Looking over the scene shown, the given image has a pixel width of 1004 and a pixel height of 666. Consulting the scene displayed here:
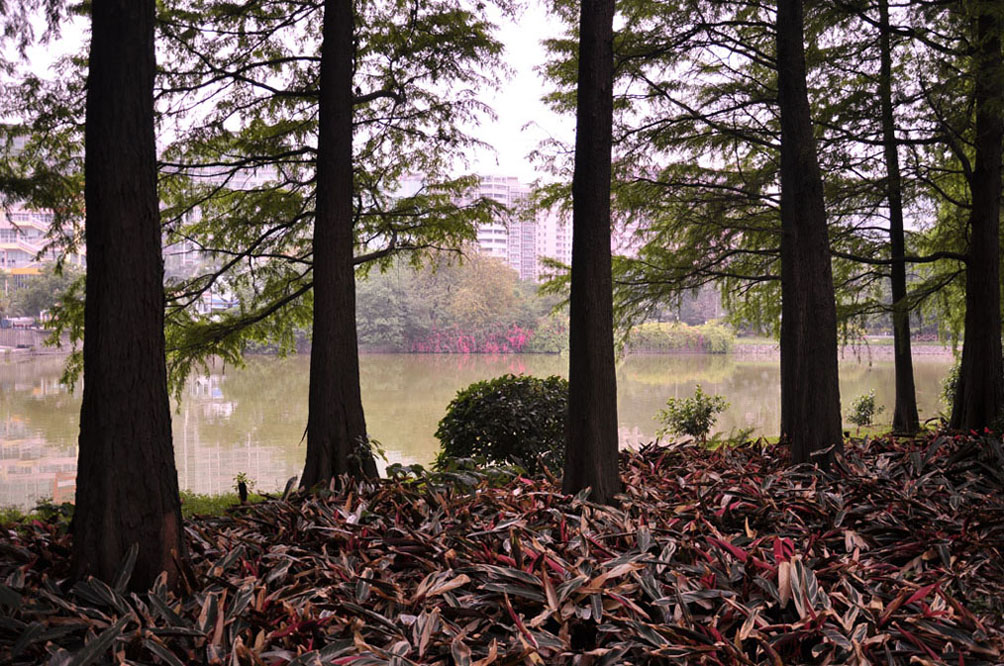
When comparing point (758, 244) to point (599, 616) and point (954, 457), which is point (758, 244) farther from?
point (599, 616)

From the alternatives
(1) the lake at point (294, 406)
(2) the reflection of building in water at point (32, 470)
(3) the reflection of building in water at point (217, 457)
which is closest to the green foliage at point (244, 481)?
(1) the lake at point (294, 406)

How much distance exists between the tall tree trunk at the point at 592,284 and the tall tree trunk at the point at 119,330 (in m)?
2.50

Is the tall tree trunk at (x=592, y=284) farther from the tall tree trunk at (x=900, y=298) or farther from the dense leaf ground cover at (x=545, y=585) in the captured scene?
the tall tree trunk at (x=900, y=298)

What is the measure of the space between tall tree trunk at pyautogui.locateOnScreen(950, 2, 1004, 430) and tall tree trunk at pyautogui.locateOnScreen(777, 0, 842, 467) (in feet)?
6.91

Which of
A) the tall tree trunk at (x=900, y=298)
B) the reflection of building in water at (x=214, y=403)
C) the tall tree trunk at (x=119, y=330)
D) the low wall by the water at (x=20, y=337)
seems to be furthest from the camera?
the low wall by the water at (x=20, y=337)

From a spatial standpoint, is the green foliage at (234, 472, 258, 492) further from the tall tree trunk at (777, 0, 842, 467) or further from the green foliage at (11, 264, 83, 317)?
the green foliage at (11, 264, 83, 317)

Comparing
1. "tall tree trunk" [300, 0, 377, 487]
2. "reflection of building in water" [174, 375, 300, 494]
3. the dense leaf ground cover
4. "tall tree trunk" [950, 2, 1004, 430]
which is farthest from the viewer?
"reflection of building in water" [174, 375, 300, 494]

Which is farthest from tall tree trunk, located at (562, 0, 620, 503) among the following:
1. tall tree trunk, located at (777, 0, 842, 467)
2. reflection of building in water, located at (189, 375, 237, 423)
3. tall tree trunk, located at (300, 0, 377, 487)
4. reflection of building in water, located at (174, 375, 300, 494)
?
reflection of building in water, located at (189, 375, 237, 423)

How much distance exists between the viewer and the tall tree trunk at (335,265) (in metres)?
5.57

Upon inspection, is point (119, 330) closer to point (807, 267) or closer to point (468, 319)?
point (807, 267)

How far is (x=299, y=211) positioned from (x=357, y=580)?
5369 millimetres

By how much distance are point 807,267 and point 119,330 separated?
5.16 metres

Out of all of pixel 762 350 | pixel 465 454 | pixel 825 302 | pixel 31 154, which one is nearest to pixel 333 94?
pixel 31 154

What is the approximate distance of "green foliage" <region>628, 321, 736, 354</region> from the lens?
1220 inches
